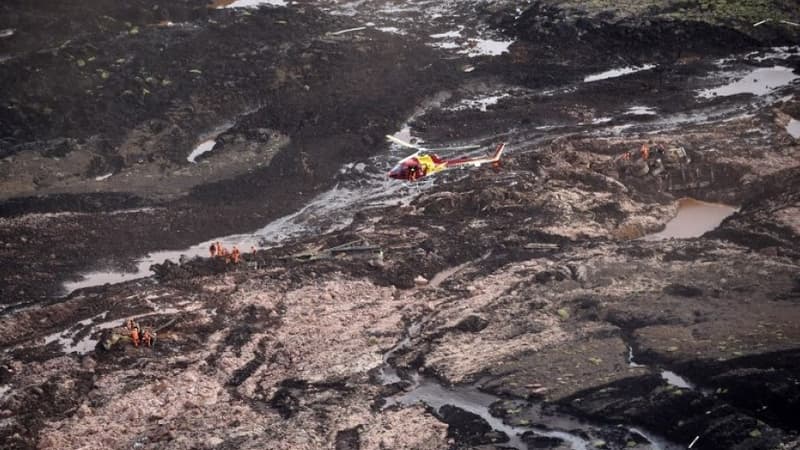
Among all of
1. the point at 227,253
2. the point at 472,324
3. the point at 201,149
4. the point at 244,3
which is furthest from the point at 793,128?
the point at 244,3

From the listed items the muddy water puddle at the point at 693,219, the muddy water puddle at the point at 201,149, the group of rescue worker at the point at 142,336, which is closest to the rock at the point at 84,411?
the group of rescue worker at the point at 142,336

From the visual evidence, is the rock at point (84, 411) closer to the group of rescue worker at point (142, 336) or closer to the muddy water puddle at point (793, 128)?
the group of rescue worker at point (142, 336)

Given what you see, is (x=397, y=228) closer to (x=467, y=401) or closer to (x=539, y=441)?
(x=467, y=401)

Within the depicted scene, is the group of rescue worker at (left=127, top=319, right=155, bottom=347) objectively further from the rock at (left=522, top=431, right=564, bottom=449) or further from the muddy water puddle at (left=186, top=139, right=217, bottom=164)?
the muddy water puddle at (left=186, top=139, right=217, bottom=164)

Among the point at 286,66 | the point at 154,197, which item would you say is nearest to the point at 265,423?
the point at 154,197

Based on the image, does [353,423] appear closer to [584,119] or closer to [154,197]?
[154,197]

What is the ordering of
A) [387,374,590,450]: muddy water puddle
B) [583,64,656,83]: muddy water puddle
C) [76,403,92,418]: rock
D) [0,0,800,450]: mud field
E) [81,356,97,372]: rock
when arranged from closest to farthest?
[387,374,590,450]: muddy water puddle < [0,0,800,450]: mud field < [76,403,92,418]: rock < [81,356,97,372]: rock < [583,64,656,83]: muddy water puddle

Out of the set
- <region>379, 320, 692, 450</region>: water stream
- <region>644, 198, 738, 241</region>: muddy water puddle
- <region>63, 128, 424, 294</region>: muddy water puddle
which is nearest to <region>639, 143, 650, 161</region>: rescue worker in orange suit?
<region>644, 198, 738, 241</region>: muddy water puddle
